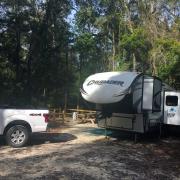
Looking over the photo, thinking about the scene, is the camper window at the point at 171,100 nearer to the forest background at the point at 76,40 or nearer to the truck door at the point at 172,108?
the truck door at the point at 172,108

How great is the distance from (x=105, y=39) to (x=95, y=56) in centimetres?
180

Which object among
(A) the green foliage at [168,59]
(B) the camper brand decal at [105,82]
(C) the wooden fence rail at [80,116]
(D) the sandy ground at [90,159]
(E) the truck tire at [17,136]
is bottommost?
(D) the sandy ground at [90,159]

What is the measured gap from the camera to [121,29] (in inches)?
1312

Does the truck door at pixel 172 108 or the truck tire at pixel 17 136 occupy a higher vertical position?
the truck door at pixel 172 108

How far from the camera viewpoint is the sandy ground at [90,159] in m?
9.18

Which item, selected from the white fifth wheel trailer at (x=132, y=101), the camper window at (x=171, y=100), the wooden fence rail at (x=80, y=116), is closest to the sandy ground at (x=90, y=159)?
the white fifth wheel trailer at (x=132, y=101)

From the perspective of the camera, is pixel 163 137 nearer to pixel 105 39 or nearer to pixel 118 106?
pixel 118 106

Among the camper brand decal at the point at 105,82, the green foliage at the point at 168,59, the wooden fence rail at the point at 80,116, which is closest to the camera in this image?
the camper brand decal at the point at 105,82

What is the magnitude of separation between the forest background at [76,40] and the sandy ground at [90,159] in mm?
12917

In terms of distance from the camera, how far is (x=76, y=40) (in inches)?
1272

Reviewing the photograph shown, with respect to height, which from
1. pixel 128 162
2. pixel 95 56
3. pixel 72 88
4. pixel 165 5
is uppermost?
pixel 165 5

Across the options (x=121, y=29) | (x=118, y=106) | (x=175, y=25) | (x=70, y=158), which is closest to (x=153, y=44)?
(x=175, y=25)

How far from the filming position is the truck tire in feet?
41.6

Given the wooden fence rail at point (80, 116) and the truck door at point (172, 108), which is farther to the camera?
the wooden fence rail at point (80, 116)
